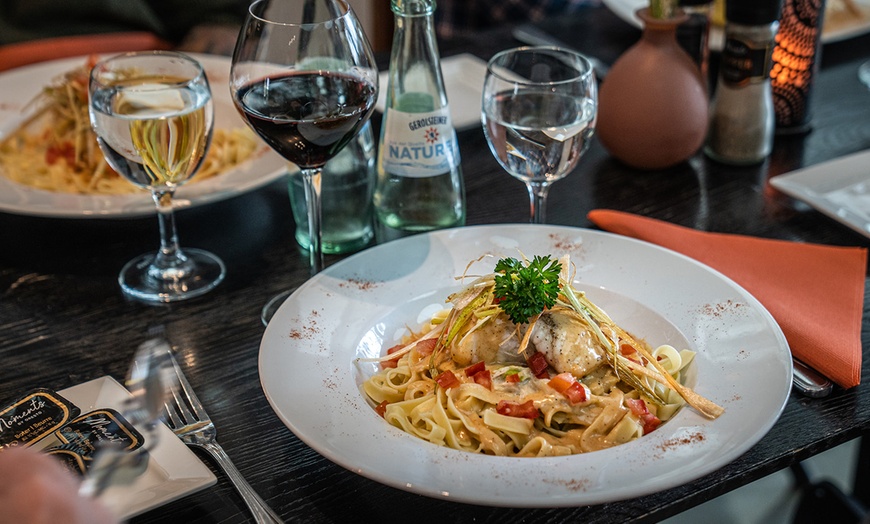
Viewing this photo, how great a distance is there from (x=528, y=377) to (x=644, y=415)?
5.4 inches

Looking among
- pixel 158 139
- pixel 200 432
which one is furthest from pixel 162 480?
pixel 158 139

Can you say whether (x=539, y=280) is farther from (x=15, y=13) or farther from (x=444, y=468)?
(x=15, y=13)

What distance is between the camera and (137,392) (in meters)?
1.08

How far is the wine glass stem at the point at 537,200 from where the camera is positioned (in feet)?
4.48

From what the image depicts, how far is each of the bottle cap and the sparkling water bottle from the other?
1.94 ft

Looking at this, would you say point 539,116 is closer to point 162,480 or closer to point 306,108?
point 306,108

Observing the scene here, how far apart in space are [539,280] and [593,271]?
24cm

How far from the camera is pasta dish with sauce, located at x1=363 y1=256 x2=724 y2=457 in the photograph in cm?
98

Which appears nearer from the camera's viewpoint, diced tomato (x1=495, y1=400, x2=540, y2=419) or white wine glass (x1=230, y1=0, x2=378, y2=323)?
diced tomato (x1=495, y1=400, x2=540, y2=419)

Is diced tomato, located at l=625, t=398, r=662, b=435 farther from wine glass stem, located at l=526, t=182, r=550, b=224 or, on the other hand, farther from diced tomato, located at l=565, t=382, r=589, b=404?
wine glass stem, located at l=526, t=182, r=550, b=224

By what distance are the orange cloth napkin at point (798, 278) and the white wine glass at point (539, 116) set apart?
20 centimetres

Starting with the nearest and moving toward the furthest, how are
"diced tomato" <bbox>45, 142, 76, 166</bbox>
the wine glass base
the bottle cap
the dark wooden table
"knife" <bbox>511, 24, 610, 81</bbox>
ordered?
the dark wooden table
the wine glass base
the bottle cap
"diced tomato" <bbox>45, 142, 76, 166</bbox>
"knife" <bbox>511, 24, 610, 81</bbox>

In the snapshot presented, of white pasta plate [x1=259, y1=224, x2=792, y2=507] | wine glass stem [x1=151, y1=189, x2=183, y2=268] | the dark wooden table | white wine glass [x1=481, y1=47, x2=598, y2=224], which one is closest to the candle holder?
the dark wooden table

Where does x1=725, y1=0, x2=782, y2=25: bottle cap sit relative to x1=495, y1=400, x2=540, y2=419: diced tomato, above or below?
above
